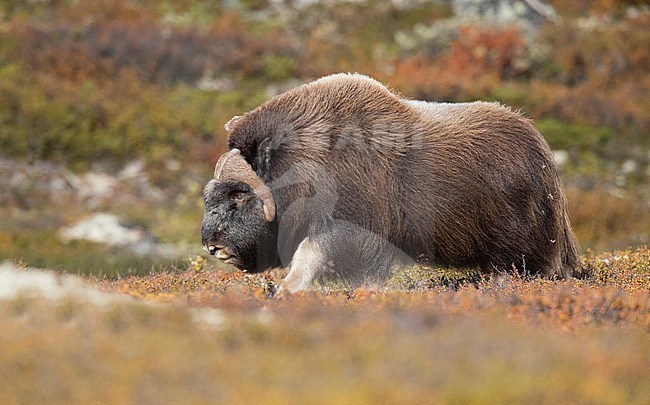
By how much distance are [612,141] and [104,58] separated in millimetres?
11024

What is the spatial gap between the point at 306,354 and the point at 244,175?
3045mm


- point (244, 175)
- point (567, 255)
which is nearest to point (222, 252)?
point (244, 175)

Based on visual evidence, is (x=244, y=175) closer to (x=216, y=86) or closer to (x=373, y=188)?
(x=373, y=188)

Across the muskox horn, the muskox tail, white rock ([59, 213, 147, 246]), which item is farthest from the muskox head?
white rock ([59, 213, 147, 246])

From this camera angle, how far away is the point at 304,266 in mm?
6742

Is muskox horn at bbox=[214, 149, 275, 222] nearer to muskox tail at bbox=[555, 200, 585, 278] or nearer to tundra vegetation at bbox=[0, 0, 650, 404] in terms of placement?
tundra vegetation at bbox=[0, 0, 650, 404]

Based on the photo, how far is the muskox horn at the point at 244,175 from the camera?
6895 mm

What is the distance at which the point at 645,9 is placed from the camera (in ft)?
80.5

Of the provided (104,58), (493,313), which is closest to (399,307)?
(493,313)

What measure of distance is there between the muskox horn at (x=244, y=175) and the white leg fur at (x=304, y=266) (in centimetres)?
34

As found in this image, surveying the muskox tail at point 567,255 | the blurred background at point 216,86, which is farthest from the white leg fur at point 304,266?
the blurred background at point 216,86

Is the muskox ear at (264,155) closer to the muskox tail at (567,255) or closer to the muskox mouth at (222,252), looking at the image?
the muskox mouth at (222,252)

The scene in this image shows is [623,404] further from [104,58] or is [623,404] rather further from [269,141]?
[104,58]

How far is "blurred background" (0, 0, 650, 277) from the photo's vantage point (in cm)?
1500
